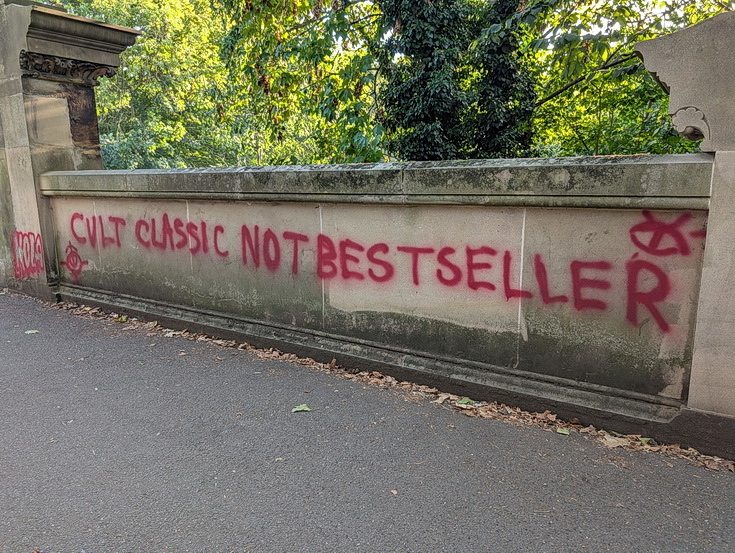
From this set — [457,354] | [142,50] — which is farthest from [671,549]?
[142,50]

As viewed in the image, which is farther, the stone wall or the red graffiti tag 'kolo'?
the red graffiti tag 'kolo'

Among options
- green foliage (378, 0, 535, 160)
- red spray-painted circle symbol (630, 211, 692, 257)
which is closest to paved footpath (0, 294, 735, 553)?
red spray-painted circle symbol (630, 211, 692, 257)

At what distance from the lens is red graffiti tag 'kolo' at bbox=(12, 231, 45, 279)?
21.6 ft

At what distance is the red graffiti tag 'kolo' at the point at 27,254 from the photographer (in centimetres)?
657

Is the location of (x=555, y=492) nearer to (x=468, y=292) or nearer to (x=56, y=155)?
(x=468, y=292)

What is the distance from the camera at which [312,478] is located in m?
2.78

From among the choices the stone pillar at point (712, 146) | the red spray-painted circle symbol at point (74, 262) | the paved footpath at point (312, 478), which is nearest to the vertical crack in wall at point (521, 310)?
the paved footpath at point (312, 478)

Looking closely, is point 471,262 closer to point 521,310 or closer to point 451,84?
point 521,310

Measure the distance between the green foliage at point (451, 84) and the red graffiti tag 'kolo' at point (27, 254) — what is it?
20.4 feet

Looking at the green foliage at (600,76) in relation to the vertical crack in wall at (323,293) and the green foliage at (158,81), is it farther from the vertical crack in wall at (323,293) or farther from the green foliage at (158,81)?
the green foliage at (158,81)

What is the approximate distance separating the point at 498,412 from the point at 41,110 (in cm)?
627

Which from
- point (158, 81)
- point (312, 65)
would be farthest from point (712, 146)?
point (158, 81)

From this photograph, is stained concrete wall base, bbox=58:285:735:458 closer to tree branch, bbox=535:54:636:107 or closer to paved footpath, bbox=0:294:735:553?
paved footpath, bbox=0:294:735:553

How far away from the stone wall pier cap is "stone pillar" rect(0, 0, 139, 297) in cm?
620
